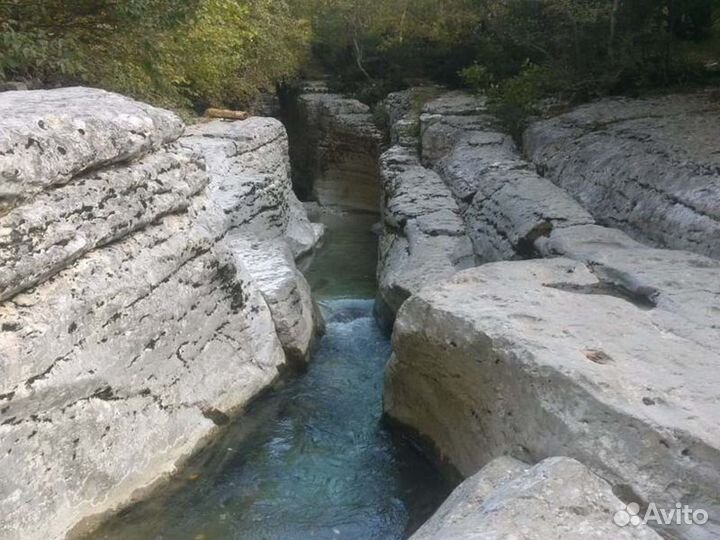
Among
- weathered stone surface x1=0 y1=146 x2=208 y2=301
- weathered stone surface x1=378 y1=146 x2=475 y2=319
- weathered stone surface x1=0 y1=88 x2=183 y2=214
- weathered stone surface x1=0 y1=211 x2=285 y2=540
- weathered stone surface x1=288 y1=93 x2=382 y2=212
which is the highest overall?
weathered stone surface x1=0 y1=88 x2=183 y2=214

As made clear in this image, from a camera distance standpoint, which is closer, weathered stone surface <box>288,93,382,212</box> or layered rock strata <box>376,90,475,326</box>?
layered rock strata <box>376,90,475,326</box>

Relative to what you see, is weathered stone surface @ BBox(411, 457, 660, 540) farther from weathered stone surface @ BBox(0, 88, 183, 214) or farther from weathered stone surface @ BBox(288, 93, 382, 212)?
weathered stone surface @ BBox(288, 93, 382, 212)

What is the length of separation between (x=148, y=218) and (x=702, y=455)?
13.2 feet

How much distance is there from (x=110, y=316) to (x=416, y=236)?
5152 millimetres

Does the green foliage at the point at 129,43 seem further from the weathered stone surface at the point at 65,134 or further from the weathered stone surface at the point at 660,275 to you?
the weathered stone surface at the point at 660,275

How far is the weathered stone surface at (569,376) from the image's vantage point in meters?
3.67

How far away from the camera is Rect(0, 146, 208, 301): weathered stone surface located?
4480 millimetres

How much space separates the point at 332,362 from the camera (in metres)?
7.86

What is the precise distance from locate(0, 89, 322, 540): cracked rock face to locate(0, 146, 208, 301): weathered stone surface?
1 centimetres

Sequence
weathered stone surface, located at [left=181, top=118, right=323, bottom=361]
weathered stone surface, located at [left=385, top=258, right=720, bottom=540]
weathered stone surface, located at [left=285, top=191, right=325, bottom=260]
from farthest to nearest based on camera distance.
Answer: weathered stone surface, located at [left=285, top=191, right=325, bottom=260] < weathered stone surface, located at [left=181, top=118, right=323, bottom=361] < weathered stone surface, located at [left=385, top=258, right=720, bottom=540]

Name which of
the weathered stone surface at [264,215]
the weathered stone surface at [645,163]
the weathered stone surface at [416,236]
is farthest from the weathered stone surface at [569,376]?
the weathered stone surface at [416,236]

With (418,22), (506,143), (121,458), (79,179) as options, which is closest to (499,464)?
(121,458)

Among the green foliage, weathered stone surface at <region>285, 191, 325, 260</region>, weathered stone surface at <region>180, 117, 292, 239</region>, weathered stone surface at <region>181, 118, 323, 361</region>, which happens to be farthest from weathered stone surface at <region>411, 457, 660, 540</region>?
weathered stone surface at <region>285, 191, 325, 260</region>

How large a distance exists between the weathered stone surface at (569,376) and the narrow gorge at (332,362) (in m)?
0.02
